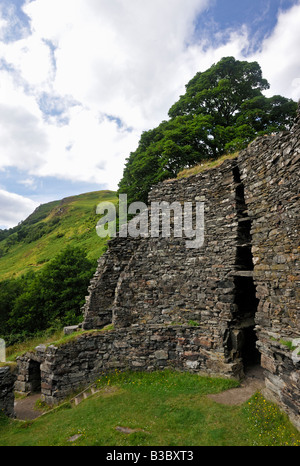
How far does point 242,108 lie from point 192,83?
687cm

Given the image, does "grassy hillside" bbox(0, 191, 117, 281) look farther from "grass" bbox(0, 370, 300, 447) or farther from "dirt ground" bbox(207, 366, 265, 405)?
"dirt ground" bbox(207, 366, 265, 405)

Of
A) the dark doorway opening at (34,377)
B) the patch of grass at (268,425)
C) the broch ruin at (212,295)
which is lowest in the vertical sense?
the dark doorway opening at (34,377)

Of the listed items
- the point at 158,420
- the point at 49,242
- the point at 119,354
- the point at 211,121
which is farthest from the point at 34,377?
the point at 49,242

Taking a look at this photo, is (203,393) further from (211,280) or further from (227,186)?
(227,186)

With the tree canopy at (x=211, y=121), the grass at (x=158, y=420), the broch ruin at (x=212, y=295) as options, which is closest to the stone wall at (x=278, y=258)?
the broch ruin at (x=212, y=295)

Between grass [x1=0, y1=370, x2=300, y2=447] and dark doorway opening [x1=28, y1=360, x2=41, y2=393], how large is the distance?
3.47 meters

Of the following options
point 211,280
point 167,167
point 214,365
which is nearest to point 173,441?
point 214,365

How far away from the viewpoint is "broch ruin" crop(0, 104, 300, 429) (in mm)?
7368

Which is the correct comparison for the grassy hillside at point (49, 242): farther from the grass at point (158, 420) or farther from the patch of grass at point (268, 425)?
the patch of grass at point (268, 425)

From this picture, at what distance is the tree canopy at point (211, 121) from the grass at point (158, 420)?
45.6 ft

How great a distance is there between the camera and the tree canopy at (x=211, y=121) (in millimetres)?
18266

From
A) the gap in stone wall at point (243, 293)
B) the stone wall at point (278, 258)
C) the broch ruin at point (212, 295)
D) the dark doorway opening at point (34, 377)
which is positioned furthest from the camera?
the dark doorway opening at point (34, 377)

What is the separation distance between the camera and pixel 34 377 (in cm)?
1266

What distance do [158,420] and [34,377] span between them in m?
8.63
